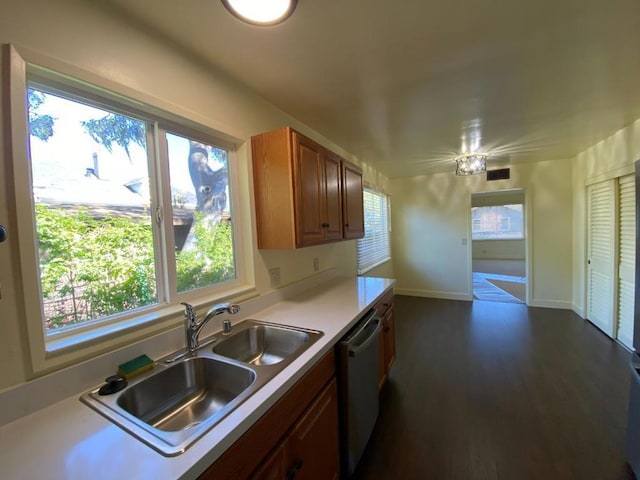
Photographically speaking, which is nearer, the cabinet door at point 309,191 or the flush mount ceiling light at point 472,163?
the cabinet door at point 309,191

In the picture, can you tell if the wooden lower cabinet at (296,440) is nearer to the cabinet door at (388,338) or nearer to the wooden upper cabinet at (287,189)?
the wooden upper cabinet at (287,189)

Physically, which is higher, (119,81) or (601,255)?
(119,81)

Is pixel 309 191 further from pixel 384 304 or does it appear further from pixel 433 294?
pixel 433 294

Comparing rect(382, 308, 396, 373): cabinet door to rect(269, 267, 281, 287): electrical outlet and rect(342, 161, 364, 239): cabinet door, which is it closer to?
rect(342, 161, 364, 239): cabinet door

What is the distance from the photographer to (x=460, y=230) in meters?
4.70

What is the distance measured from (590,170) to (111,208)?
4927mm

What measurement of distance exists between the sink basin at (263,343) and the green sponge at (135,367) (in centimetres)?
36

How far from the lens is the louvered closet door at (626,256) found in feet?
9.04

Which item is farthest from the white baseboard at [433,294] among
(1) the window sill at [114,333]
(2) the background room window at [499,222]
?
(2) the background room window at [499,222]

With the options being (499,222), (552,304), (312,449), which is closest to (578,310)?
(552,304)

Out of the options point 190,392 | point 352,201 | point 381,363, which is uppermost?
point 352,201

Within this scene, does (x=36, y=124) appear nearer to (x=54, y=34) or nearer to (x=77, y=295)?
(x=54, y=34)

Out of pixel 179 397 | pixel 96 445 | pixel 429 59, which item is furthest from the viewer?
pixel 429 59

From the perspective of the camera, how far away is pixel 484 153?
11.5ft
